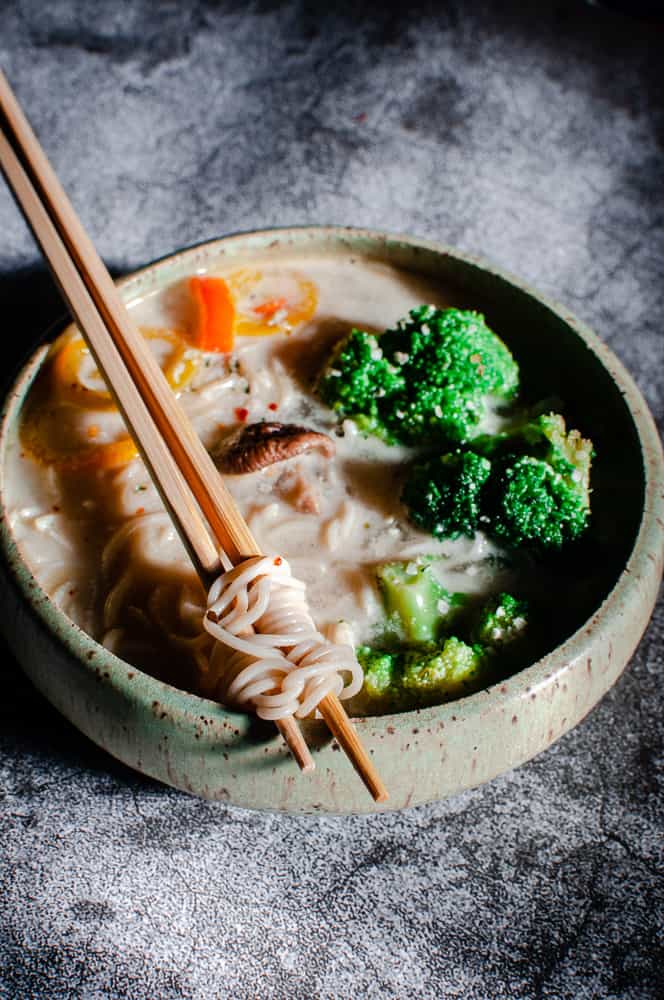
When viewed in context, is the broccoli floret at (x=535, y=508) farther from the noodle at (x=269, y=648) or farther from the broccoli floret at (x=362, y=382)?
the noodle at (x=269, y=648)

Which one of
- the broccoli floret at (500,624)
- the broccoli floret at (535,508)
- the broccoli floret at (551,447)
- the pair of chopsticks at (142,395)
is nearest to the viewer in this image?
the pair of chopsticks at (142,395)

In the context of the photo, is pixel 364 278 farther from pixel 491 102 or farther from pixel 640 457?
pixel 491 102

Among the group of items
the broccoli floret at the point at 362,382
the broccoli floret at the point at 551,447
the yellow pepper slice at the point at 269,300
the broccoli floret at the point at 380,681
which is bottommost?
the broccoli floret at the point at 380,681

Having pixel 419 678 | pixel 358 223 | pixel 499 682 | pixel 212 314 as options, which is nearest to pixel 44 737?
pixel 419 678

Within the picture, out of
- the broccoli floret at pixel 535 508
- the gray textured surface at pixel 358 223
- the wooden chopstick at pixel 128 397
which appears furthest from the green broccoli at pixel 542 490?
the wooden chopstick at pixel 128 397

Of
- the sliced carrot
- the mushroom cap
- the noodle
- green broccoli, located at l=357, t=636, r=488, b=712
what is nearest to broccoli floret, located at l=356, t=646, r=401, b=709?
green broccoli, located at l=357, t=636, r=488, b=712

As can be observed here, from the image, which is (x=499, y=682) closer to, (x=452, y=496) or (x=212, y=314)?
(x=452, y=496)

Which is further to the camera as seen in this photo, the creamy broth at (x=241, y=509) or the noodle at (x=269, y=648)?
the creamy broth at (x=241, y=509)
